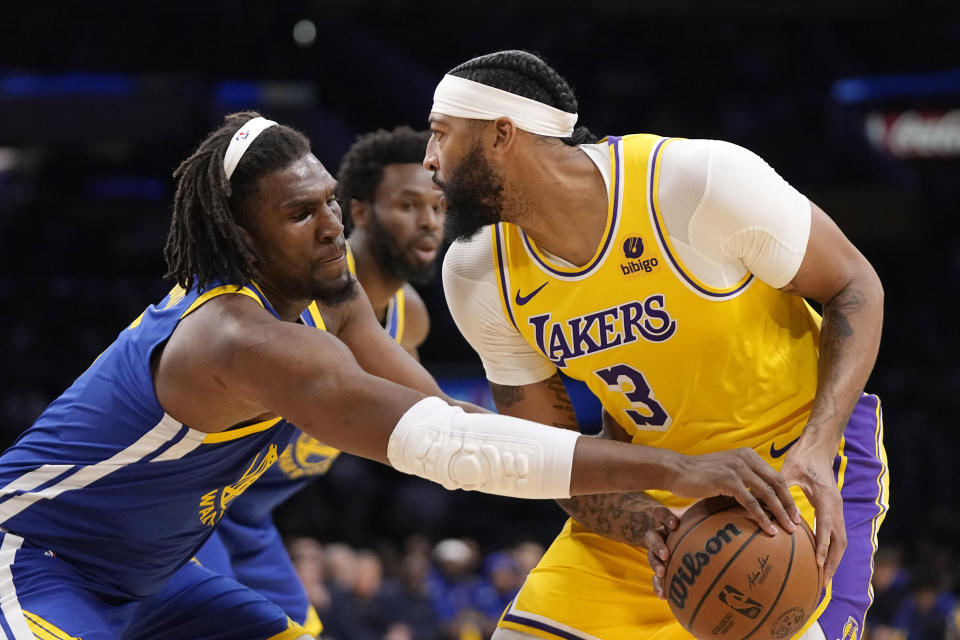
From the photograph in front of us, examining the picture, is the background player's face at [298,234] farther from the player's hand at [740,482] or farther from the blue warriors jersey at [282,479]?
the blue warriors jersey at [282,479]

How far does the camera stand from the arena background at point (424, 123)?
1326 cm

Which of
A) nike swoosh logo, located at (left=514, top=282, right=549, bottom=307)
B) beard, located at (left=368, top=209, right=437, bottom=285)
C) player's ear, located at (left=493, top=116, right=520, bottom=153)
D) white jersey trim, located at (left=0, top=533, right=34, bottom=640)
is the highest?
player's ear, located at (left=493, top=116, right=520, bottom=153)

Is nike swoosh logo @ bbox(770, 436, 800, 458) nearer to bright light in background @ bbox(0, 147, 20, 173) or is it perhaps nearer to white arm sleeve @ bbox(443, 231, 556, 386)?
white arm sleeve @ bbox(443, 231, 556, 386)

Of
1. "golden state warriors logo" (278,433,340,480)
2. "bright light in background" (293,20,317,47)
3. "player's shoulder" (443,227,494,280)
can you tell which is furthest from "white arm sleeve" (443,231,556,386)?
"bright light in background" (293,20,317,47)

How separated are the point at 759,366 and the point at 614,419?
1.87 ft

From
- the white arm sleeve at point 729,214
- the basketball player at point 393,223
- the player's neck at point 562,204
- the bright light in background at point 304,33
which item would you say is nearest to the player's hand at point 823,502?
the white arm sleeve at point 729,214

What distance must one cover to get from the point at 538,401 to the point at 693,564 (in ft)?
3.17

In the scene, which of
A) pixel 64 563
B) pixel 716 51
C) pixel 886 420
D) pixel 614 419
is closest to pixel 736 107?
pixel 716 51

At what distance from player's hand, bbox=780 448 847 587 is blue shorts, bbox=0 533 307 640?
1.54 metres

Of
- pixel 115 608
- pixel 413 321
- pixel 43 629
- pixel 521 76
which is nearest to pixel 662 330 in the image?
pixel 521 76

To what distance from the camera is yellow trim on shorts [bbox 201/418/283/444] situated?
10.3 ft

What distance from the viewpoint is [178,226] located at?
131 inches

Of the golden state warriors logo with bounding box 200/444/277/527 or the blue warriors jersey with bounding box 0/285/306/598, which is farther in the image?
the golden state warriors logo with bounding box 200/444/277/527

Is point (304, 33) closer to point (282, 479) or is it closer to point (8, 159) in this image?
point (8, 159)
